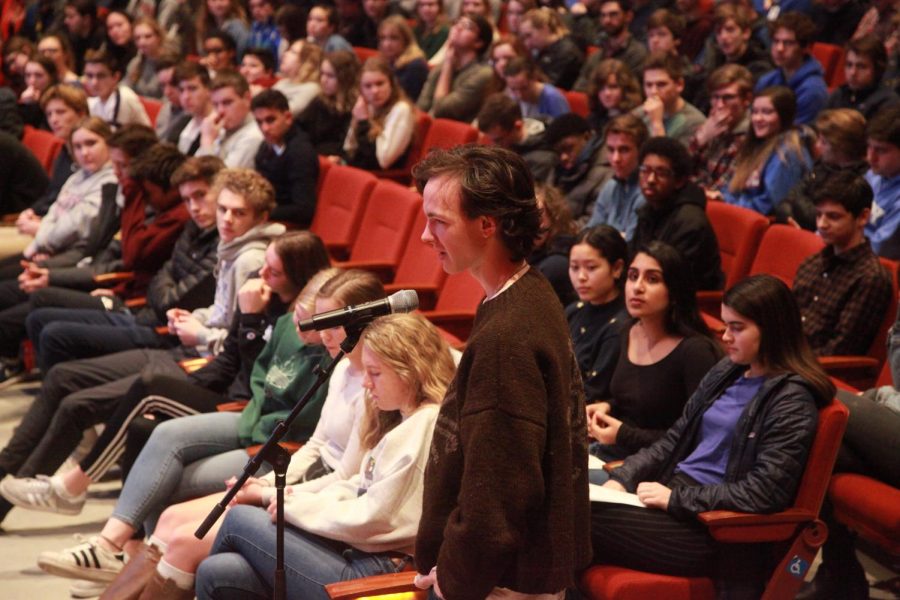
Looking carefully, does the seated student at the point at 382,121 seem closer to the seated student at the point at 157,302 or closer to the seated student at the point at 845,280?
the seated student at the point at 157,302

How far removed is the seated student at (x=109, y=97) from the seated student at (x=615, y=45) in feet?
Answer: 7.89

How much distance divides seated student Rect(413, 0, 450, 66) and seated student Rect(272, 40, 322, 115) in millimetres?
994

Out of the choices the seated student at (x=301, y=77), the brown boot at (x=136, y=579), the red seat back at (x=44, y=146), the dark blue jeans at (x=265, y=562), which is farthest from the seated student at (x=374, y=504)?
the red seat back at (x=44, y=146)

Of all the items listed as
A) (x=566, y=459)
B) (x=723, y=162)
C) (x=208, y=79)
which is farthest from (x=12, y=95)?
(x=566, y=459)

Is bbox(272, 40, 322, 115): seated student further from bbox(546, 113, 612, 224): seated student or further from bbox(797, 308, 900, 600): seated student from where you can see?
bbox(797, 308, 900, 600): seated student

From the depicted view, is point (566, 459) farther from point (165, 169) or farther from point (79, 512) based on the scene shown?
point (165, 169)

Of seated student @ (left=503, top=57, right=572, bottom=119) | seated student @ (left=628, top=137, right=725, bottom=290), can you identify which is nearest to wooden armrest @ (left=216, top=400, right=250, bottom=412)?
seated student @ (left=628, top=137, right=725, bottom=290)

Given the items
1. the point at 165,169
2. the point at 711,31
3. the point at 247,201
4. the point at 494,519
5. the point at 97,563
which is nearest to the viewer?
the point at 494,519

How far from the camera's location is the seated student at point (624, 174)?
421 cm

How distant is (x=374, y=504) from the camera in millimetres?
2396

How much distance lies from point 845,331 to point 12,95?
5159 millimetres

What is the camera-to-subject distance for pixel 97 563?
314 cm

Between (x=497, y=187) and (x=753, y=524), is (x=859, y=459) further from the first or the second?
(x=497, y=187)

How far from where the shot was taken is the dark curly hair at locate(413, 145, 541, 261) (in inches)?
63.8
